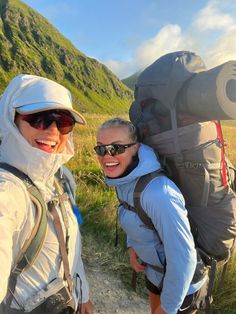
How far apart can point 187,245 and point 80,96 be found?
4792 inches

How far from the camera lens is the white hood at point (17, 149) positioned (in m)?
1.87

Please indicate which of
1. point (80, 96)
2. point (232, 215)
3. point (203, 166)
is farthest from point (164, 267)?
point (80, 96)

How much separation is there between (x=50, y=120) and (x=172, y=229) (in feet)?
3.43

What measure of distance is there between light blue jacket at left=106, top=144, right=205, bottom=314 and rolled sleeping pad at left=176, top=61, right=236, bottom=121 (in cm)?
49

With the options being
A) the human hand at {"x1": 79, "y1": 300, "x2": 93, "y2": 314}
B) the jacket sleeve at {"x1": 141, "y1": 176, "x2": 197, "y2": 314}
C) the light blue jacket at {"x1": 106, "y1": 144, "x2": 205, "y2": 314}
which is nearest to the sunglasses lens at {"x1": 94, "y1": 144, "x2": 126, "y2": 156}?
the light blue jacket at {"x1": 106, "y1": 144, "x2": 205, "y2": 314}

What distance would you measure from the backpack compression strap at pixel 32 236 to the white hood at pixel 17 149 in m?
0.06

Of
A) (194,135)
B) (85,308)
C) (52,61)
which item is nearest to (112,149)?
(194,135)

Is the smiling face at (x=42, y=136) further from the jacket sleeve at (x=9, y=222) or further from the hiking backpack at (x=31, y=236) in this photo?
the jacket sleeve at (x=9, y=222)

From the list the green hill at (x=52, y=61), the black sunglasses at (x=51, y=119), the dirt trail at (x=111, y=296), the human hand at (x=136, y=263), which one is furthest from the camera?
the green hill at (x=52, y=61)

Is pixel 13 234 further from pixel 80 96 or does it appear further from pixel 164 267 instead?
pixel 80 96

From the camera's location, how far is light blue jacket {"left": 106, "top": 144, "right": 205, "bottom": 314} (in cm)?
221

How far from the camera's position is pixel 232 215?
243 centimetres

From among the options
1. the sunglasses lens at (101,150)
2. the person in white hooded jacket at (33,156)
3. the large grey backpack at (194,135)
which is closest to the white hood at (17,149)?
the person in white hooded jacket at (33,156)

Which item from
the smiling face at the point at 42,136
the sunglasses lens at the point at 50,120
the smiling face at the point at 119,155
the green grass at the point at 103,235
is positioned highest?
the sunglasses lens at the point at 50,120
